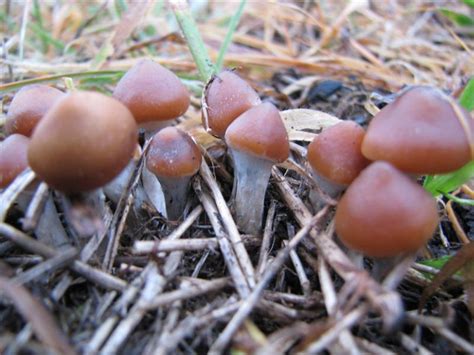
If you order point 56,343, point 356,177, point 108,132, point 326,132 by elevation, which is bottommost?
point 56,343

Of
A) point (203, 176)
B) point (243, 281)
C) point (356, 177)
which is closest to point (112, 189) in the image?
point (203, 176)

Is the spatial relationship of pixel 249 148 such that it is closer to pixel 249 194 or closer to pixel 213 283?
pixel 249 194

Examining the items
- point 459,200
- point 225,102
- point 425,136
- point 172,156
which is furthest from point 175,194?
point 459,200

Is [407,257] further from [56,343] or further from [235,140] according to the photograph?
[56,343]

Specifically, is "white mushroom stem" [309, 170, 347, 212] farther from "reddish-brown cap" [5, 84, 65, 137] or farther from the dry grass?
"reddish-brown cap" [5, 84, 65, 137]

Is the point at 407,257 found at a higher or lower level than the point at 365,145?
lower

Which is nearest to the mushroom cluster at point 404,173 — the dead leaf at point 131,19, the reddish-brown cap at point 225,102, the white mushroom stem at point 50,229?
the reddish-brown cap at point 225,102
